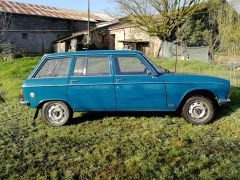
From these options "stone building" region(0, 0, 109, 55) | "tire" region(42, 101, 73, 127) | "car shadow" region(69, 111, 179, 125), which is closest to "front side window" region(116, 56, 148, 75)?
"car shadow" region(69, 111, 179, 125)

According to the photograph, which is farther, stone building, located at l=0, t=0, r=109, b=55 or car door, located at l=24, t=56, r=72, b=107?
stone building, located at l=0, t=0, r=109, b=55

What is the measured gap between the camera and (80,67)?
6285 millimetres

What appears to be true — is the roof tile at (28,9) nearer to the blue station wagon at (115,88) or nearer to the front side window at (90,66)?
the blue station wagon at (115,88)

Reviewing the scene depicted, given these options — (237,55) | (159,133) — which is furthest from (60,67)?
(237,55)

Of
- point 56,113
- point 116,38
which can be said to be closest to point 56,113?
point 56,113

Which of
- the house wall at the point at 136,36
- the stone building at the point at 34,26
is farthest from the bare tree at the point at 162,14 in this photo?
the stone building at the point at 34,26

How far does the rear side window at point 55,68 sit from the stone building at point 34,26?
1053 inches

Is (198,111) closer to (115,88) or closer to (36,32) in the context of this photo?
(115,88)

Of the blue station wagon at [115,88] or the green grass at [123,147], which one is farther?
the blue station wagon at [115,88]

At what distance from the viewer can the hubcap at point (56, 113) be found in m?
6.39

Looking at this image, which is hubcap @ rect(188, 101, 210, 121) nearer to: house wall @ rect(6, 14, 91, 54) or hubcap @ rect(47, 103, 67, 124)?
hubcap @ rect(47, 103, 67, 124)

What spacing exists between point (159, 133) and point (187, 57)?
56.8 feet

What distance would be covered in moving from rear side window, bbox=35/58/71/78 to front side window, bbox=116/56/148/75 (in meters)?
1.22

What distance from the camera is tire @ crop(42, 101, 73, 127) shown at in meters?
6.36
